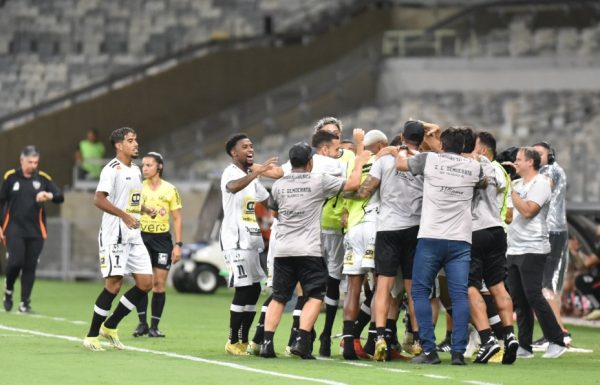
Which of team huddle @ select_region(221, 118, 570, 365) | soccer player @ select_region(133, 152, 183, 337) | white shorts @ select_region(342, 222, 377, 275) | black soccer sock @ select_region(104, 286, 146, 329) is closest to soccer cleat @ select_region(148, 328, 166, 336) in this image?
soccer player @ select_region(133, 152, 183, 337)

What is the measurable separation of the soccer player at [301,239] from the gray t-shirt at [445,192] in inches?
29.0

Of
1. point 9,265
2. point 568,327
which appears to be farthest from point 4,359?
point 568,327

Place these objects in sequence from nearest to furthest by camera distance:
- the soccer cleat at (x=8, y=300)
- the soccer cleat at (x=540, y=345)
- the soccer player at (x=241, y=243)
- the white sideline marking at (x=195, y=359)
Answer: the white sideline marking at (x=195, y=359), the soccer player at (x=241, y=243), the soccer cleat at (x=540, y=345), the soccer cleat at (x=8, y=300)

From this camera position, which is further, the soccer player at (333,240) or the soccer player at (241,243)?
the soccer player at (333,240)

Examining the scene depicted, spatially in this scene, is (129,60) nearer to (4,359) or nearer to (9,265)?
(9,265)

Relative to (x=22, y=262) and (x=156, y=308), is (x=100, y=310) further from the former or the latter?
(x=22, y=262)

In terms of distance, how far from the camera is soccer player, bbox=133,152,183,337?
1827 cm

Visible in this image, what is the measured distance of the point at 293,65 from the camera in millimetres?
40688

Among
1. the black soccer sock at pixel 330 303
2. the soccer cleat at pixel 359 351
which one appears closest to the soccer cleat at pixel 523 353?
the soccer cleat at pixel 359 351

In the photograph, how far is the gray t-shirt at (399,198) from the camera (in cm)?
1505

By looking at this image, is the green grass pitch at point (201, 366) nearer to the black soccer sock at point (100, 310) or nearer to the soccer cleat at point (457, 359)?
the soccer cleat at point (457, 359)

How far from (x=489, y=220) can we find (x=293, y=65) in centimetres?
2579

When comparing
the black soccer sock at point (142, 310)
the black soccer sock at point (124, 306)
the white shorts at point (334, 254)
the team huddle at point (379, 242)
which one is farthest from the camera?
the black soccer sock at point (142, 310)

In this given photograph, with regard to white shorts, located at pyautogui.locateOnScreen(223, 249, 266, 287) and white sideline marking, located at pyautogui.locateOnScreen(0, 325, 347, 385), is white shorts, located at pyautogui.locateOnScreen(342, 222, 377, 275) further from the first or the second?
white sideline marking, located at pyautogui.locateOnScreen(0, 325, 347, 385)
